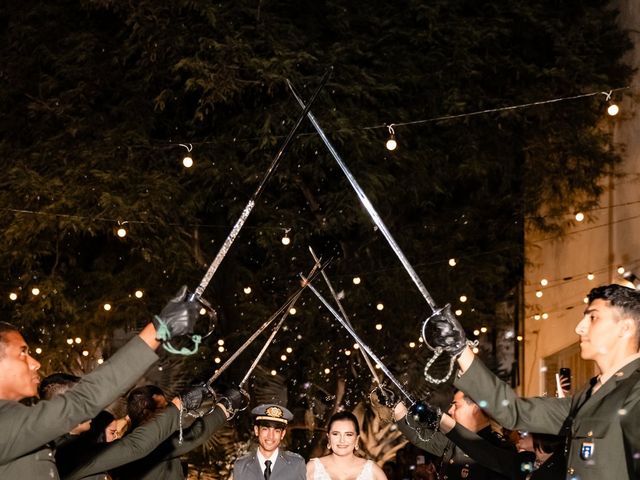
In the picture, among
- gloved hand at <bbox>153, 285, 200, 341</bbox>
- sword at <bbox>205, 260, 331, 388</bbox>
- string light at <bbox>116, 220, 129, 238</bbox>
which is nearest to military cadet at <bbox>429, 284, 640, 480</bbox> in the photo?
gloved hand at <bbox>153, 285, 200, 341</bbox>

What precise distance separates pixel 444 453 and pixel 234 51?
8.30m

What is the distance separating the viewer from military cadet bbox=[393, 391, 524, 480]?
6289 mm

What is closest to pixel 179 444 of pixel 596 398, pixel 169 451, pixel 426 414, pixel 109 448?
pixel 169 451

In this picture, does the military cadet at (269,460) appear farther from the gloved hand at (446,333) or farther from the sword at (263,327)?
the gloved hand at (446,333)

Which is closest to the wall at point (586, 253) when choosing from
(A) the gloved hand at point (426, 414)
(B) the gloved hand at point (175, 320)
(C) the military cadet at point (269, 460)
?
(C) the military cadet at point (269, 460)

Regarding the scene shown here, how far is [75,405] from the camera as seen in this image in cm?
383

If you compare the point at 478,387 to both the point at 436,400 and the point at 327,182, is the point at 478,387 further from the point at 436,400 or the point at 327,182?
the point at 436,400

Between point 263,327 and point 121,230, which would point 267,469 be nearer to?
point 263,327

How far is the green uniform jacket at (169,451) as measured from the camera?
6562 millimetres

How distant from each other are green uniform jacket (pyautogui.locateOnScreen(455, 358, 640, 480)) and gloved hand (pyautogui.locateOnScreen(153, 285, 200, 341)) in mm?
1097

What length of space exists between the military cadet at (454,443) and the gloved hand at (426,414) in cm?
5

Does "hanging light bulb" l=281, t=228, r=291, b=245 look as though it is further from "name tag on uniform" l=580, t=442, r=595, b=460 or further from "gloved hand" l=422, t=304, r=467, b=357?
"name tag on uniform" l=580, t=442, r=595, b=460

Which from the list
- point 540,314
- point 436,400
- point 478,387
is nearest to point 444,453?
point 478,387

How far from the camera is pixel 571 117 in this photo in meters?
15.7
